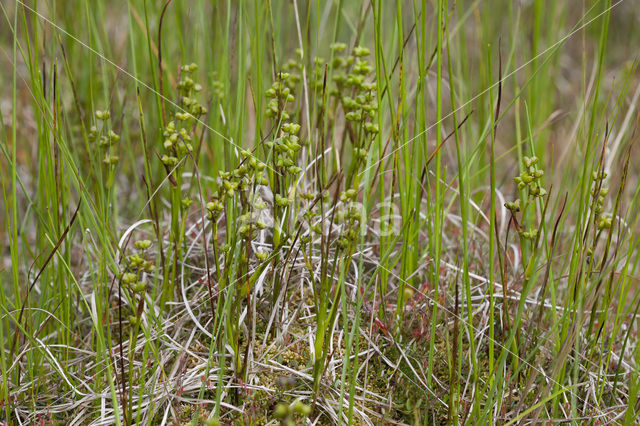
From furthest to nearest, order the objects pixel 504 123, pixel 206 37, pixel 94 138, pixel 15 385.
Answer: pixel 504 123 → pixel 206 37 → pixel 94 138 → pixel 15 385

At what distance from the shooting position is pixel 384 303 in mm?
1410

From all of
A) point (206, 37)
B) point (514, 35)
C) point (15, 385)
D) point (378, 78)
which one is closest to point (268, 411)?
point (15, 385)

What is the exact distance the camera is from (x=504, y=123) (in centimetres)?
363

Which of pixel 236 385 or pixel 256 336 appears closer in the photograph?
pixel 236 385

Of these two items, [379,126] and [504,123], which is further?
[504,123]

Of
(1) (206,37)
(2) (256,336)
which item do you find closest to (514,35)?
(1) (206,37)

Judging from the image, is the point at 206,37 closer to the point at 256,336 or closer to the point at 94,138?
the point at 94,138

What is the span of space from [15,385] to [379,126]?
1020 millimetres

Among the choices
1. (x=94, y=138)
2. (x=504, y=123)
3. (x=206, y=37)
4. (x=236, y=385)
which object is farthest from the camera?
(x=504, y=123)

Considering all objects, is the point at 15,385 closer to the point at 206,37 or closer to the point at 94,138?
the point at 94,138

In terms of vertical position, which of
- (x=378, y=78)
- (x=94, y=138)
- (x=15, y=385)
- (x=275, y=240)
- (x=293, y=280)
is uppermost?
(x=378, y=78)

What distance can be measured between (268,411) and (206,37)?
3.71 feet

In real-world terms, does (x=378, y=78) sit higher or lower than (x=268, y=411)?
higher

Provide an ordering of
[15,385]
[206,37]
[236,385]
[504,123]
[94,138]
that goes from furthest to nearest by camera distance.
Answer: [504,123]
[206,37]
[94,138]
[15,385]
[236,385]
